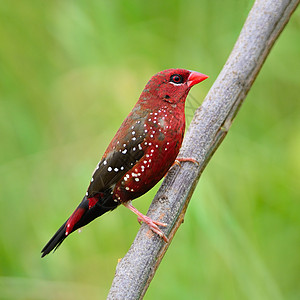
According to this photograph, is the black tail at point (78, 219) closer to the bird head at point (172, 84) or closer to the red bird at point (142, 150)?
the red bird at point (142, 150)

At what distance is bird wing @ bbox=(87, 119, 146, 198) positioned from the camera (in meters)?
2.34

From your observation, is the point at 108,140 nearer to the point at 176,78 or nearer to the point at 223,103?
the point at 176,78

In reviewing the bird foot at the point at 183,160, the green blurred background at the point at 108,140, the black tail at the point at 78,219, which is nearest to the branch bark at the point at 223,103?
the bird foot at the point at 183,160

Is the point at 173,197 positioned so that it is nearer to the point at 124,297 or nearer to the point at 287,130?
the point at 124,297

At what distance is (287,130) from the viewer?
3.32 meters

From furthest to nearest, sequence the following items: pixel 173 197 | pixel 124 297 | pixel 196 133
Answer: pixel 196 133 < pixel 173 197 < pixel 124 297

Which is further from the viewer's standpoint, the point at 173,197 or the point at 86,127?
the point at 86,127

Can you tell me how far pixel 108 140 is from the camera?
10.3ft

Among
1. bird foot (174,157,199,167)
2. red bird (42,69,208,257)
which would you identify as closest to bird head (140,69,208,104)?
red bird (42,69,208,257)

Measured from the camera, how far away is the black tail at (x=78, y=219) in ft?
7.70

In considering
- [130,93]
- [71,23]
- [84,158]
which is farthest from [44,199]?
[71,23]

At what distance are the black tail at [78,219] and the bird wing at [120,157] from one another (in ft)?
0.24

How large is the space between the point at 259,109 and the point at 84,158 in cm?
110

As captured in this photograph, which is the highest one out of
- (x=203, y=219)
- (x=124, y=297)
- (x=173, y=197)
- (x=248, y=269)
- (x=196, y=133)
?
(x=196, y=133)
